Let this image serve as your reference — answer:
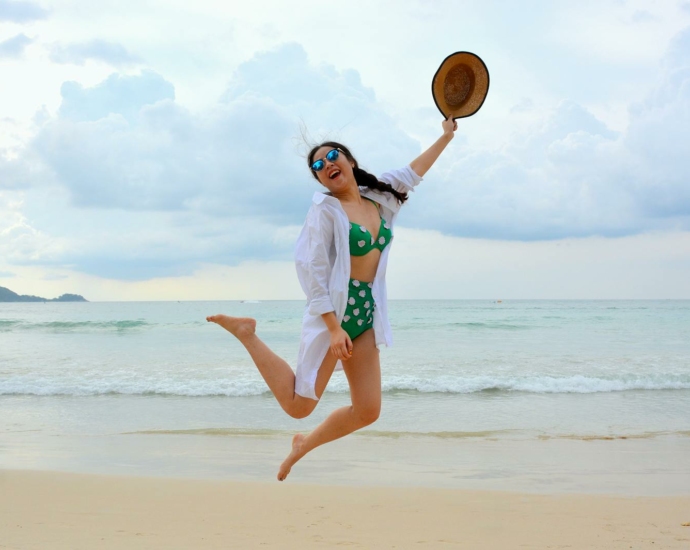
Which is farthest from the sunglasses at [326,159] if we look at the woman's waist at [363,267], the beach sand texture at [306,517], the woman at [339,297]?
the beach sand texture at [306,517]

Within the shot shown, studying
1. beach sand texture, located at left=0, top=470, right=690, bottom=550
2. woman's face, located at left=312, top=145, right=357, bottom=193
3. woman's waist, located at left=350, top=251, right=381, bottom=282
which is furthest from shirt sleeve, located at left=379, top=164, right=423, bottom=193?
beach sand texture, located at left=0, top=470, right=690, bottom=550

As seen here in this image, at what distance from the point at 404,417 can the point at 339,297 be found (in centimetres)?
652

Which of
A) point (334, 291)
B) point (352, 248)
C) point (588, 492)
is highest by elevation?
point (352, 248)

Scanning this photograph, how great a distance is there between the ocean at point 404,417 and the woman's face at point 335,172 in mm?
3564

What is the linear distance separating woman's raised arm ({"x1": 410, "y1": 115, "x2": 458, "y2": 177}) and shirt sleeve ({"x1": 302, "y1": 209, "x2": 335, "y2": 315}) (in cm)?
91

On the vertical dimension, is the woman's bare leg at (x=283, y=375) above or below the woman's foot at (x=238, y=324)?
below

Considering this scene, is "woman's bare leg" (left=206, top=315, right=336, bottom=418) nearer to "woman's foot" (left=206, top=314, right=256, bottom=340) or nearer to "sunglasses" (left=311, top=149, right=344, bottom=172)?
"woman's foot" (left=206, top=314, right=256, bottom=340)

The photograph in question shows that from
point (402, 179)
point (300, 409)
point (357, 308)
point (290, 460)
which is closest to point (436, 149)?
point (402, 179)

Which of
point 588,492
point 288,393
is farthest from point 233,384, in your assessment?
point 288,393

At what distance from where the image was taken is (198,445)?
764cm

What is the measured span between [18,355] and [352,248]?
59.9ft

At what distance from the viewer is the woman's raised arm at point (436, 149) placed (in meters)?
3.94

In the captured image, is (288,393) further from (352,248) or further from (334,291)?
(352,248)

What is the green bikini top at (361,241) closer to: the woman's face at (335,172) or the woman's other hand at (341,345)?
the woman's face at (335,172)
